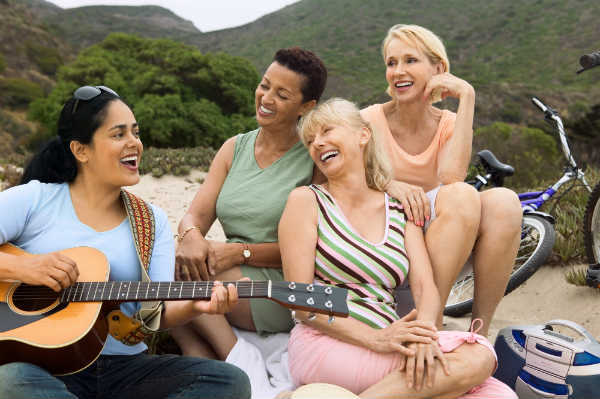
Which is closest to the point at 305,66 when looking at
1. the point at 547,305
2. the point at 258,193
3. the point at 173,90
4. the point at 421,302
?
the point at 258,193

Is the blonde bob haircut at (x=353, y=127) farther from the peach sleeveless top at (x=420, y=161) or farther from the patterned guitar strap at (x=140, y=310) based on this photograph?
the patterned guitar strap at (x=140, y=310)

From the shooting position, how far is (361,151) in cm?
269

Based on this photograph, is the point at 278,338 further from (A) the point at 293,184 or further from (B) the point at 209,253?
(A) the point at 293,184

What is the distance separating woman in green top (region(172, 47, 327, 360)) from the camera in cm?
281

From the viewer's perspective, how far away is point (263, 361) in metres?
2.75

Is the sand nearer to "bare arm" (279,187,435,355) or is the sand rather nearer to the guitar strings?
"bare arm" (279,187,435,355)

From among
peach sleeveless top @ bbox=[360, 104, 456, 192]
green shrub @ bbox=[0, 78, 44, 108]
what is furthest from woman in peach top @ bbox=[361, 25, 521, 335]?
green shrub @ bbox=[0, 78, 44, 108]

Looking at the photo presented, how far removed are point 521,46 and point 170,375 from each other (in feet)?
121

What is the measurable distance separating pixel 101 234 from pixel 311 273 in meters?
0.91

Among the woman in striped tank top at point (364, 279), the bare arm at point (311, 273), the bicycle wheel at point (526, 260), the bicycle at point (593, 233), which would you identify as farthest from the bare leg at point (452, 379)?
the bicycle at point (593, 233)

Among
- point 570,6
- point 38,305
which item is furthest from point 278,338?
point 570,6

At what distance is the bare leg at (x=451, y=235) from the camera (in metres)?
2.55

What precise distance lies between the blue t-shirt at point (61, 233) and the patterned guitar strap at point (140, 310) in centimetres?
5

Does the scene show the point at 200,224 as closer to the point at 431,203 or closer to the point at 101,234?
the point at 101,234
